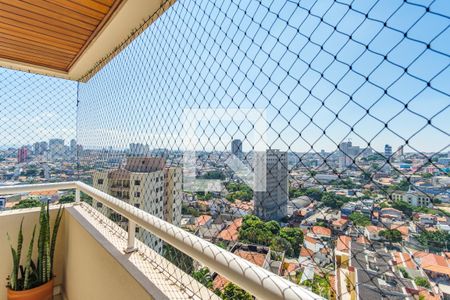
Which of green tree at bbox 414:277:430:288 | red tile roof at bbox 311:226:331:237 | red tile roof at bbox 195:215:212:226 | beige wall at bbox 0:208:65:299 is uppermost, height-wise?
red tile roof at bbox 311:226:331:237

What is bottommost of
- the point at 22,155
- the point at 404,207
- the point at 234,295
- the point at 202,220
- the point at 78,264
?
the point at 78,264

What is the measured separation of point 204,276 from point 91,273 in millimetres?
1005

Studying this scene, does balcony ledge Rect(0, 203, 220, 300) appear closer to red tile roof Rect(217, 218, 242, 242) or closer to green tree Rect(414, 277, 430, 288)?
red tile roof Rect(217, 218, 242, 242)

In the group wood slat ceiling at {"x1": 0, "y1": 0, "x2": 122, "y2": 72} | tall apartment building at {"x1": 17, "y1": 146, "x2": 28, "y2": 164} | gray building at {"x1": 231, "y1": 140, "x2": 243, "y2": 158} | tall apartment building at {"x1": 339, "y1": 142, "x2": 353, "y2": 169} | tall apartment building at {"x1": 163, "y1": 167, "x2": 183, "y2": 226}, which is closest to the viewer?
tall apartment building at {"x1": 339, "y1": 142, "x2": 353, "y2": 169}

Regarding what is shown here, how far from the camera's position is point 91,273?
1496 millimetres

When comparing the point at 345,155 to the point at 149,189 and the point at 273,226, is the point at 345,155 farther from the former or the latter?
the point at 149,189

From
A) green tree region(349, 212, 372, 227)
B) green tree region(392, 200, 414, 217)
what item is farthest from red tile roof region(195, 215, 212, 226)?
green tree region(392, 200, 414, 217)

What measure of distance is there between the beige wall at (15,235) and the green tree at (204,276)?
2053 mm

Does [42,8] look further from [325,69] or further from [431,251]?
[431,251]

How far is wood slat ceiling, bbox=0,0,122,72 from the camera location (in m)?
1.60

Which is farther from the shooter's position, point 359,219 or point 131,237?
point 131,237

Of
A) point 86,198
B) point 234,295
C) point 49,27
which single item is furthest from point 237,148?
point 86,198

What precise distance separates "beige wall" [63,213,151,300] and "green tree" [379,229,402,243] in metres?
0.84

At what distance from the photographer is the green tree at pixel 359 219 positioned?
0.56m
